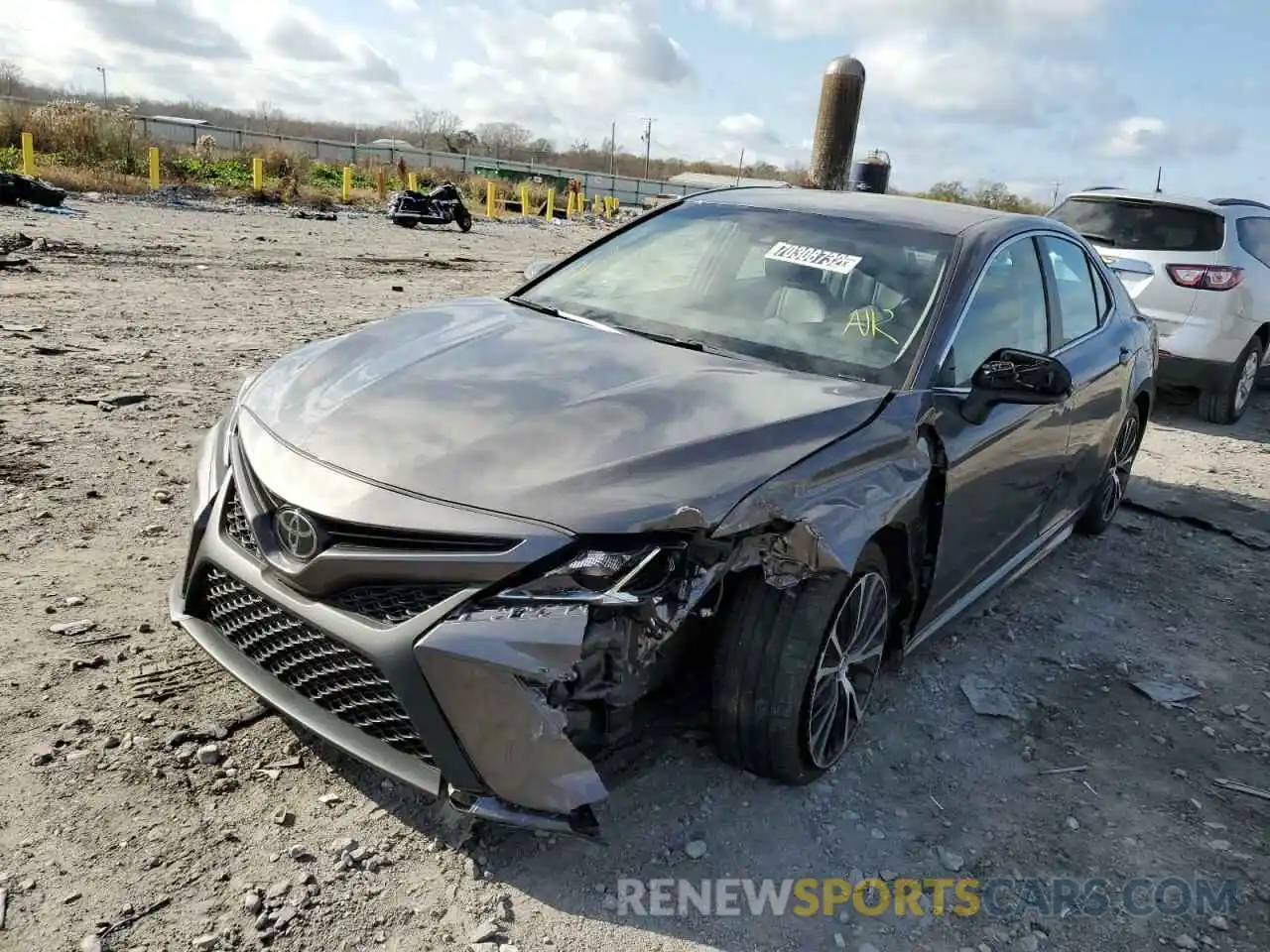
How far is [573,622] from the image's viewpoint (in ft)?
7.13

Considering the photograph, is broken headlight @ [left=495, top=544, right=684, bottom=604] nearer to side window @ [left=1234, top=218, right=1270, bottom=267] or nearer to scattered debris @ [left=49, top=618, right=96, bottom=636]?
scattered debris @ [left=49, top=618, right=96, bottom=636]

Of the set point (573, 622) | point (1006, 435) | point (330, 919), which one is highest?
point (1006, 435)

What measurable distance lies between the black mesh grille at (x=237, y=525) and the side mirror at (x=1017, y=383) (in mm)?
2243

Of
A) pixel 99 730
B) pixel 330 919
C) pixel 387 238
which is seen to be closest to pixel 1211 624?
pixel 330 919

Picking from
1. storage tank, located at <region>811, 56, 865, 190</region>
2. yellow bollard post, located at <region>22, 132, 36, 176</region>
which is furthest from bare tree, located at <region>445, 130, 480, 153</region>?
storage tank, located at <region>811, 56, 865, 190</region>

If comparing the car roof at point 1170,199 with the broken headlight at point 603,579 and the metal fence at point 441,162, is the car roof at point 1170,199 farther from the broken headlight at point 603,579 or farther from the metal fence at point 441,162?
the metal fence at point 441,162

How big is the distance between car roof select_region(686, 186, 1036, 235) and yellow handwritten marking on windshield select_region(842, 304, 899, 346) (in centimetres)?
51

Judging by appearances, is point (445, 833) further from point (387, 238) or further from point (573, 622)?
point (387, 238)

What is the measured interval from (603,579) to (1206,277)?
7.75 metres

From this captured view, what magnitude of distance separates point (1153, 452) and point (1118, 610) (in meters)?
3.51

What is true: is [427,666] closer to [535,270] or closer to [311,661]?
[311,661]

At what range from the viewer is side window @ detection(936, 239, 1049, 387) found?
336cm

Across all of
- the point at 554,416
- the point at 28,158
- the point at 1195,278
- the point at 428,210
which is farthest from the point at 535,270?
the point at 28,158

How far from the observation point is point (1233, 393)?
27.9 ft
